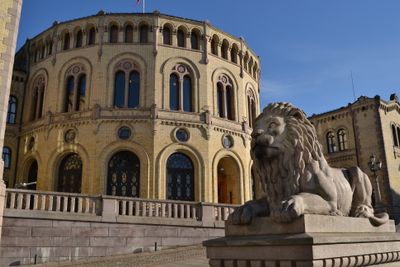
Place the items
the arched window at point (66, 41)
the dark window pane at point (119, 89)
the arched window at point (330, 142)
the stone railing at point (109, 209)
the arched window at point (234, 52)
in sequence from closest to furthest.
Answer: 1. the stone railing at point (109, 209)
2. the dark window pane at point (119, 89)
3. the arched window at point (66, 41)
4. the arched window at point (234, 52)
5. the arched window at point (330, 142)

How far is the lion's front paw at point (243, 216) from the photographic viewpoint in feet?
13.1

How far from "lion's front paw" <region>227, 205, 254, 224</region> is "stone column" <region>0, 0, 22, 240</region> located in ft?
33.8

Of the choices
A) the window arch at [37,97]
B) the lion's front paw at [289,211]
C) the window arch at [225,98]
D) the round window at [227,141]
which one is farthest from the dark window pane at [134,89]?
the lion's front paw at [289,211]

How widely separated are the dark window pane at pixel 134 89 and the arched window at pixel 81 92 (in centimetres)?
332

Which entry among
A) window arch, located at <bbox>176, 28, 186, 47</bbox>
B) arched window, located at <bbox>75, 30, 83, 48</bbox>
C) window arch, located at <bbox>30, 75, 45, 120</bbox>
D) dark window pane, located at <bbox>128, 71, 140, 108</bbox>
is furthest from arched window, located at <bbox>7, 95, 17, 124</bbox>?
window arch, located at <bbox>176, 28, 186, 47</bbox>

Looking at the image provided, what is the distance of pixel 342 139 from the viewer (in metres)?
38.8

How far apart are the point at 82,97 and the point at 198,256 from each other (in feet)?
58.1

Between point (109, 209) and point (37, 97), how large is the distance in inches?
671

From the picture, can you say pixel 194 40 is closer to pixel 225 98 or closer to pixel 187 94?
pixel 187 94

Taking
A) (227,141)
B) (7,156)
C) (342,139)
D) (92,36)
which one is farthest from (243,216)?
(342,139)

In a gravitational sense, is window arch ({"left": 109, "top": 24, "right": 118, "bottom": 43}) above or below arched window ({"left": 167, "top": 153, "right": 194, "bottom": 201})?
above

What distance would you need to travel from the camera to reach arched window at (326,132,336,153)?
129 feet

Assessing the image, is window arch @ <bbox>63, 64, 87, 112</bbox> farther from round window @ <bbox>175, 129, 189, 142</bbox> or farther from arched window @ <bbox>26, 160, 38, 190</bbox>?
round window @ <bbox>175, 129, 189, 142</bbox>

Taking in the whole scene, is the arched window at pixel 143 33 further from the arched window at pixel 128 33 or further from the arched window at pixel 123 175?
the arched window at pixel 123 175
